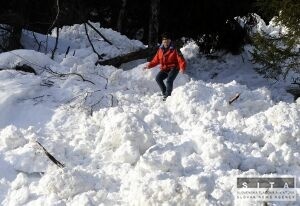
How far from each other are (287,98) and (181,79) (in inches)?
113

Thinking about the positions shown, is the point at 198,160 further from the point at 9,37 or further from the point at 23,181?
the point at 9,37

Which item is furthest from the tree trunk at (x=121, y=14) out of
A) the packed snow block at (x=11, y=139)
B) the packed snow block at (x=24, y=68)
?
the packed snow block at (x=11, y=139)

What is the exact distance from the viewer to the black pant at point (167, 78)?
956cm

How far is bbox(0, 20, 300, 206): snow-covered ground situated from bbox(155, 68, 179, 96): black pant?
9.4 inches

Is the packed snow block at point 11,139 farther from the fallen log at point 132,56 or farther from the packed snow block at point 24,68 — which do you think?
the fallen log at point 132,56

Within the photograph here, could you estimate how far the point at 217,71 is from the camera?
14516 millimetres

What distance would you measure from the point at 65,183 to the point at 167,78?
4119mm

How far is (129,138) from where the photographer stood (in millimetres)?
7250

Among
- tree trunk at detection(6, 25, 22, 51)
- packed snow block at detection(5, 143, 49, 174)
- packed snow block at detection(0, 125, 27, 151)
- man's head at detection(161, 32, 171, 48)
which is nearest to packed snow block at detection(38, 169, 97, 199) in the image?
packed snow block at detection(5, 143, 49, 174)

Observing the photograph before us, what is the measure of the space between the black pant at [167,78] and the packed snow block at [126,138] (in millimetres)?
2032

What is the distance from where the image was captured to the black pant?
9562 mm

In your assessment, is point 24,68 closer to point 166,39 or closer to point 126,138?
point 166,39

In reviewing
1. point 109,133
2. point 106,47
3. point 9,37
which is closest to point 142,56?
point 106,47

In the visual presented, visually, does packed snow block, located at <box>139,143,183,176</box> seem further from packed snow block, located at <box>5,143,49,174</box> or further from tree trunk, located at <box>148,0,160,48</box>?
tree trunk, located at <box>148,0,160,48</box>
